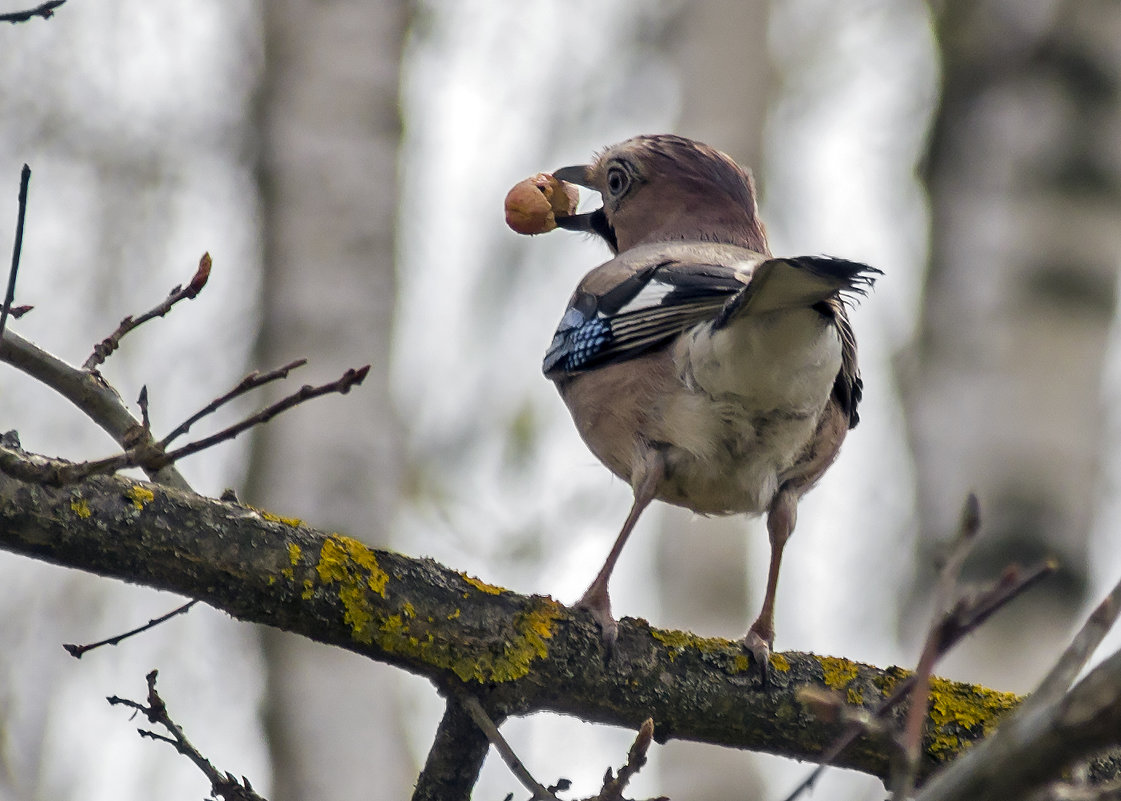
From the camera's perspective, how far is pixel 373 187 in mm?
6496

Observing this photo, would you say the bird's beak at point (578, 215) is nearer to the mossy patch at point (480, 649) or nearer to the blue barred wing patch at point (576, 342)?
the blue barred wing patch at point (576, 342)

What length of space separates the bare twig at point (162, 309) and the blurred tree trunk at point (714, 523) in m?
2.71

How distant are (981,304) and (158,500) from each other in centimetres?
470

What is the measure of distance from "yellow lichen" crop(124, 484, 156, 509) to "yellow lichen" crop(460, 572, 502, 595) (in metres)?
0.74

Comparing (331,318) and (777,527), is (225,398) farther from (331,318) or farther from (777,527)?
(331,318)

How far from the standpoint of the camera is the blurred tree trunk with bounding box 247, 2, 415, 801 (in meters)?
5.48

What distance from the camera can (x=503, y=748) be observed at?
2.69 m

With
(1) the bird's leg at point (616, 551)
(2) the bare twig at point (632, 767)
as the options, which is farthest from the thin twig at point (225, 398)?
(1) the bird's leg at point (616, 551)

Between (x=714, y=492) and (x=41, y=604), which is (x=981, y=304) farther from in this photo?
(x=41, y=604)

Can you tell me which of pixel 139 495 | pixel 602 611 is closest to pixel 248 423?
pixel 139 495

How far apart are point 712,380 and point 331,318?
276 cm

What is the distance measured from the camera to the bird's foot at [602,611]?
10.2ft

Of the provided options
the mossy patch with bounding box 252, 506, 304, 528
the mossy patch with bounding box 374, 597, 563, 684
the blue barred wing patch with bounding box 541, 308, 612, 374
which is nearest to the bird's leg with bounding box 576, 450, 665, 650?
the mossy patch with bounding box 374, 597, 563, 684

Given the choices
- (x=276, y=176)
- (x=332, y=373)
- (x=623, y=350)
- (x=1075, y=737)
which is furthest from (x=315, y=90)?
(x=1075, y=737)
